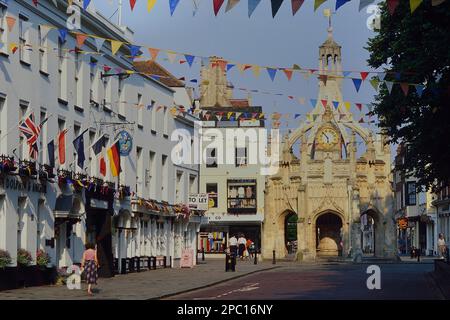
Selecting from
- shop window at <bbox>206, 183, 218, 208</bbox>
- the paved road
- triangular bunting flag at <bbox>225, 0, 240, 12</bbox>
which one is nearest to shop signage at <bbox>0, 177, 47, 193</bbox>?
the paved road

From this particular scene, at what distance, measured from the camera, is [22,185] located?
1296 inches

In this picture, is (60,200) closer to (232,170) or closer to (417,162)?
(417,162)

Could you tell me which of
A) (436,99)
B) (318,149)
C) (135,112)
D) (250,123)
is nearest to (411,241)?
(250,123)

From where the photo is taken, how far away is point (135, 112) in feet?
160

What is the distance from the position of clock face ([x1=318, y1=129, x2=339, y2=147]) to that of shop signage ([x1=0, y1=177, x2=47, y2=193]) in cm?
4134

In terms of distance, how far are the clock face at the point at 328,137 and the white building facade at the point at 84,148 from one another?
772 inches

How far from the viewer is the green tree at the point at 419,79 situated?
29047 mm

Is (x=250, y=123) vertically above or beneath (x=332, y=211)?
above

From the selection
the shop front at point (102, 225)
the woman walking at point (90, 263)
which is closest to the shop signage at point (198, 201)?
the shop front at point (102, 225)

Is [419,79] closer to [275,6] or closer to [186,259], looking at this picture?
[275,6]

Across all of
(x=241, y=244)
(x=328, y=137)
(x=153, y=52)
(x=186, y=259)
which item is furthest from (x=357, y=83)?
(x=328, y=137)

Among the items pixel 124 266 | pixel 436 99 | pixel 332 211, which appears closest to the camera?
pixel 436 99

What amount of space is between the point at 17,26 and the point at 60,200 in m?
6.89

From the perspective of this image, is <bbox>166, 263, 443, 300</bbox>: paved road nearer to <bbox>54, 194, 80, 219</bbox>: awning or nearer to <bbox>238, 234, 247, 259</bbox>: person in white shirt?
<bbox>54, 194, 80, 219</bbox>: awning
